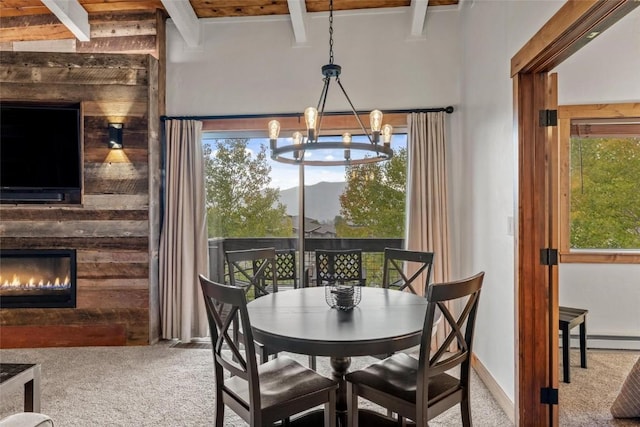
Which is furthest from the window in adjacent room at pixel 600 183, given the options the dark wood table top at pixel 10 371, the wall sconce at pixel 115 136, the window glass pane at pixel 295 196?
Answer: the dark wood table top at pixel 10 371

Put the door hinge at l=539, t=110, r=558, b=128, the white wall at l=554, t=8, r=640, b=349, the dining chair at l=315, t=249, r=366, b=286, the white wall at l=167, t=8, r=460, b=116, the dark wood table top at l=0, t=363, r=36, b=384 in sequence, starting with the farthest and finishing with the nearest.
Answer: the white wall at l=167, t=8, r=460, b=116
the white wall at l=554, t=8, r=640, b=349
the dining chair at l=315, t=249, r=366, b=286
the door hinge at l=539, t=110, r=558, b=128
the dark wood table top at l=0, t=363, r=36, b=384

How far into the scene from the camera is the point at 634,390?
7.73 feet

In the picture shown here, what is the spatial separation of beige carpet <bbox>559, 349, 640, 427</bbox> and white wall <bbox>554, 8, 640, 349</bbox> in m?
0.27

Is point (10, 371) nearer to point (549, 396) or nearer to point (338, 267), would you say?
point (338, 267)

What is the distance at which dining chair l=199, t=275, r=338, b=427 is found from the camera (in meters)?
1.66

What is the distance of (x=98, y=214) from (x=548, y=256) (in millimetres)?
3830

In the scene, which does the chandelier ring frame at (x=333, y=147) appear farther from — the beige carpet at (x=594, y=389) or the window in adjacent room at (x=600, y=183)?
the window in adjacent room at (x=600, y=183)

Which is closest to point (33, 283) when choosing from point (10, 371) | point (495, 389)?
point (10, 371)

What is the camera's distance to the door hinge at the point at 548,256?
2283 mm

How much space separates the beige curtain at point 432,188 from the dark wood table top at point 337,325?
135 cm

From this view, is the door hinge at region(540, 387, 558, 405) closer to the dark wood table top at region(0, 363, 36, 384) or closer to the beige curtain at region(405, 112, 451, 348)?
the beige curtain at region(405, 112, 451, 348)

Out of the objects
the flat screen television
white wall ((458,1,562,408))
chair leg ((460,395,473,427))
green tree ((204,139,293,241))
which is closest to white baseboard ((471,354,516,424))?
white wall ((458,1,562,408))

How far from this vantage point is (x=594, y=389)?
2805 mm

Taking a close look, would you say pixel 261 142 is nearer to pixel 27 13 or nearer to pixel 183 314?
pixel 183 314
